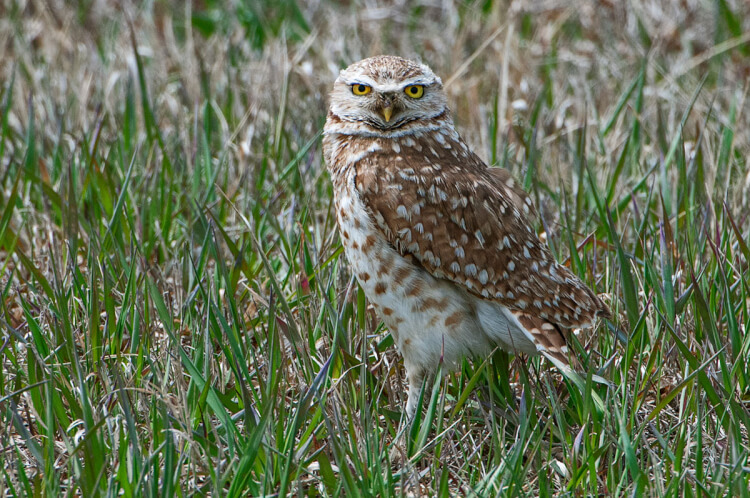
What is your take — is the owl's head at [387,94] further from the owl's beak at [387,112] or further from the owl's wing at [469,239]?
the owl's wing at [469,239]

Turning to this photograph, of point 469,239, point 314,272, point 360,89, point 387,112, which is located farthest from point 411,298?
point 360,89

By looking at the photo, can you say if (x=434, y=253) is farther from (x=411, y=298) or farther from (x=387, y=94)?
(x=387, y=94)

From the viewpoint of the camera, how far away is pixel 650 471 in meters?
2.86

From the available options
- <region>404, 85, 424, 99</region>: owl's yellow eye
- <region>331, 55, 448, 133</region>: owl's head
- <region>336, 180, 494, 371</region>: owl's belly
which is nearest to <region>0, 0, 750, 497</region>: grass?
<region>336, 180, 494, 371</region>: owl's belly

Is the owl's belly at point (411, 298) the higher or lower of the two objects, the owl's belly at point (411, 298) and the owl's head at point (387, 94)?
the lower

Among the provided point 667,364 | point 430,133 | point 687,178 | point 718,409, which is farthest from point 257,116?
point 718,409

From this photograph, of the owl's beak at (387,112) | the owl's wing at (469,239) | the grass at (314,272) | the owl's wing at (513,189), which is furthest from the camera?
the owl's wing at (513,189)

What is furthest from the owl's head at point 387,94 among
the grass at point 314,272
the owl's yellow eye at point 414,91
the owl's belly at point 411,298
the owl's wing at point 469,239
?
the grass at point 314,272

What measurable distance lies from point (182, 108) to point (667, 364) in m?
3.31

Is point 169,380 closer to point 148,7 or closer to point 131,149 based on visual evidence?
point 131,149

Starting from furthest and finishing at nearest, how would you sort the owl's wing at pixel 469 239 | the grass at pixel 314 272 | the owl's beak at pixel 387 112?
the owl's beak at pixel 387 112, the owl's wing at pixel 469 239, the grass at pixel 314 272

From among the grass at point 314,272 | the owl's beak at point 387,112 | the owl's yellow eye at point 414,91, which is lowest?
the grass at point 314,272

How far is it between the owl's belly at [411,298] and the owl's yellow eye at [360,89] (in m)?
0.39

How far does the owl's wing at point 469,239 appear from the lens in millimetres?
3293
